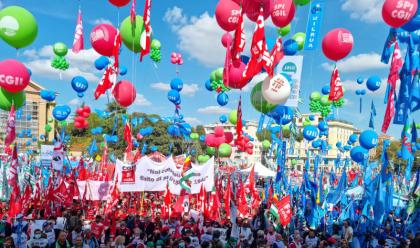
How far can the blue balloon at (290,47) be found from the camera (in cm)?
1121

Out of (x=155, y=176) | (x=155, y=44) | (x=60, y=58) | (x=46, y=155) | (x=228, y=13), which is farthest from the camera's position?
(x=46, y=155)

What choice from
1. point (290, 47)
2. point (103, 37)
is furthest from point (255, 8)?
point (103, 37)

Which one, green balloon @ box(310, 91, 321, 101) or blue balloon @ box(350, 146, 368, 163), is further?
green balloon @ box(310, 91, 321, 101)

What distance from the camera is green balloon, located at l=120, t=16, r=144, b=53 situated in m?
10.5

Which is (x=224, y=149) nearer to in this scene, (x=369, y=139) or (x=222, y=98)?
(x=222, y=98)

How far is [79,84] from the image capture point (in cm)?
1664

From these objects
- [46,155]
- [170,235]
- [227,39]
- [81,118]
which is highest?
[227,39]

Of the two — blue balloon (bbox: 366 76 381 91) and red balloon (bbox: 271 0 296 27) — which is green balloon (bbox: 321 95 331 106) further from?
red balloon (bbox: 271 0 296 27)

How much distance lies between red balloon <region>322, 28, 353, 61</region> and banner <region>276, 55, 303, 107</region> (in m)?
0.67

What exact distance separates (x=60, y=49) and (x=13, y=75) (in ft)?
25.0

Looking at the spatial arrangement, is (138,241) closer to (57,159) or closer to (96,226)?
(96,226)

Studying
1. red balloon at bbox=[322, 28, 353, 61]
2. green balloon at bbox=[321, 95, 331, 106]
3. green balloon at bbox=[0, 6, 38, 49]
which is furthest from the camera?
green balloon at bbox=[321, 95, 331, 106]

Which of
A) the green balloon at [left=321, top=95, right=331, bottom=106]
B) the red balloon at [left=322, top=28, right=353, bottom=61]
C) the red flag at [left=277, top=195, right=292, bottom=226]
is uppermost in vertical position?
the red balloon at [left=322, top=28, right=353, bottom=61]

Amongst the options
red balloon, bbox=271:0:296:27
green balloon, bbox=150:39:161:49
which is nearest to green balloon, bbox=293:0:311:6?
red balloon, bbox=271:0:296:27
